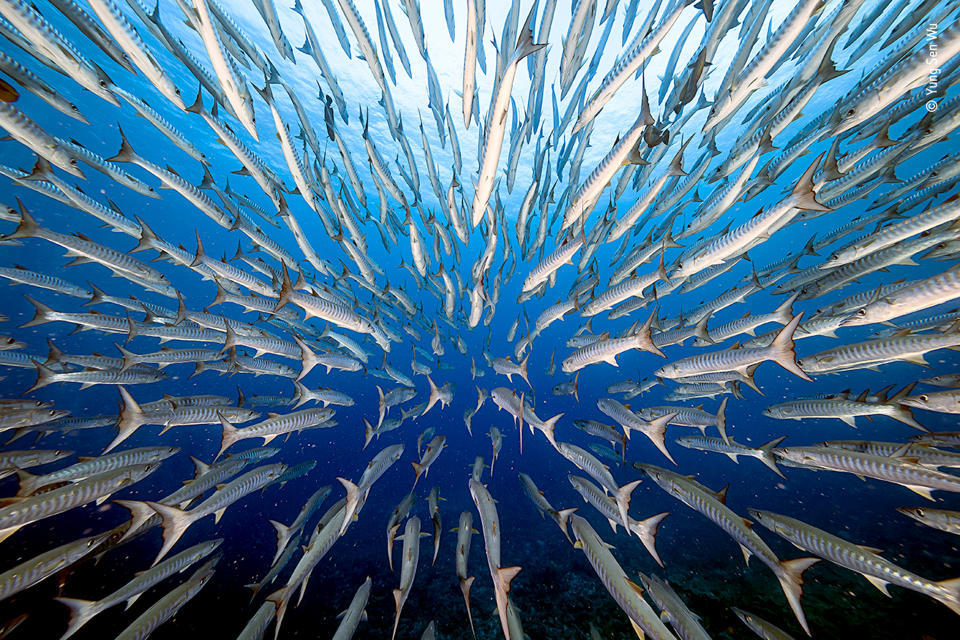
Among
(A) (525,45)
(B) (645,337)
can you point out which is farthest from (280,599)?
(A) (525,45)

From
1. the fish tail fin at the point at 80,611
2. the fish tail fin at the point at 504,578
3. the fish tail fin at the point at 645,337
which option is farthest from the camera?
the fish tail fin at the point at 645,337

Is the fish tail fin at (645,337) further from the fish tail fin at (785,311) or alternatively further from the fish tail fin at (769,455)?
the fish tail fin at (769,455)

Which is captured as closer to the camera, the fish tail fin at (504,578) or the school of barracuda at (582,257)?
the school of barracuda at (582,257)

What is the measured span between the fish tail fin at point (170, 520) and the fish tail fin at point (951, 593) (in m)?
8.34

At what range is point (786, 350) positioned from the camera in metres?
3.56

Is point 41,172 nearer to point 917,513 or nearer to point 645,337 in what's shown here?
point 645,337

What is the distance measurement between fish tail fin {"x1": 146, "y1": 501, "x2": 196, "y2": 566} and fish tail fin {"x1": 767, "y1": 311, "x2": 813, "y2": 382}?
756 centimetres

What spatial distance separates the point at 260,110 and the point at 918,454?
2888cm

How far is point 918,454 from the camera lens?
3.51 m

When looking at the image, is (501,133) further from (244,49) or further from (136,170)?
(136,170)

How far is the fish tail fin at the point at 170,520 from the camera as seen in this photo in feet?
12.5

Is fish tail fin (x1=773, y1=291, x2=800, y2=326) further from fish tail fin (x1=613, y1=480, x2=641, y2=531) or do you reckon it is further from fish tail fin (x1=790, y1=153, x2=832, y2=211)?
fish tail fin (x1=613, y1=480, x2=641, y2=531)

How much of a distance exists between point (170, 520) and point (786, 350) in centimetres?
787

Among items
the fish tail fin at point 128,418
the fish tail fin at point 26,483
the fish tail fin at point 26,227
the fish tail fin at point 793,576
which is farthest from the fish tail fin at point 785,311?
the fish tail fin at point 26,227
